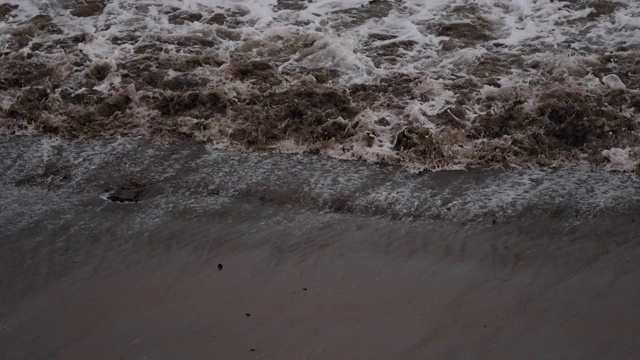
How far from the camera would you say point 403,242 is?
16.4 ft

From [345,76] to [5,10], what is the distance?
4.90 meters

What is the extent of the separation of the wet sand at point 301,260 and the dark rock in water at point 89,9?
3.23m

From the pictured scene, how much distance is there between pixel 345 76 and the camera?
23.7ft

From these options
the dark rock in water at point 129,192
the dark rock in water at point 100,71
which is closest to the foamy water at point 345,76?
the dark rock in water at point 100,71

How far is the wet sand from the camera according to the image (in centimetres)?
416

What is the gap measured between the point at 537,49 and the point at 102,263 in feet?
16.9

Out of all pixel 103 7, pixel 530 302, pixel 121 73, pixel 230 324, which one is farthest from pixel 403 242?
pixel 103 7

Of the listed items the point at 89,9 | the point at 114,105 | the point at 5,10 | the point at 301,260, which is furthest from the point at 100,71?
the point at 301,260

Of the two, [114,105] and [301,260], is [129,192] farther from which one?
[301,260]

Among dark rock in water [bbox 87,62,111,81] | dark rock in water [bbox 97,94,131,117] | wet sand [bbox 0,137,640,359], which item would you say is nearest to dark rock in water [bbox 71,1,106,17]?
dark rock in water [bbox 87,62,111,81]

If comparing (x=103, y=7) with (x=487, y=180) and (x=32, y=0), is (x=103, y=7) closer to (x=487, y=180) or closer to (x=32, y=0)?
(x=32, y=0)

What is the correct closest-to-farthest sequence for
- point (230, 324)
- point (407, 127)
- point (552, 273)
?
point (230, 324) < point (552, 273) < point (407, 127)

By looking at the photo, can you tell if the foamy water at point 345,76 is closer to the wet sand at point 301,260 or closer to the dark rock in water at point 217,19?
the dark rock in water at point 217,19

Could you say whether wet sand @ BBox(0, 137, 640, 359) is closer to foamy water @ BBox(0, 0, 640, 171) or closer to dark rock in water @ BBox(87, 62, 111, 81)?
foamy water @ BBox(0, 0, 640, 171)
